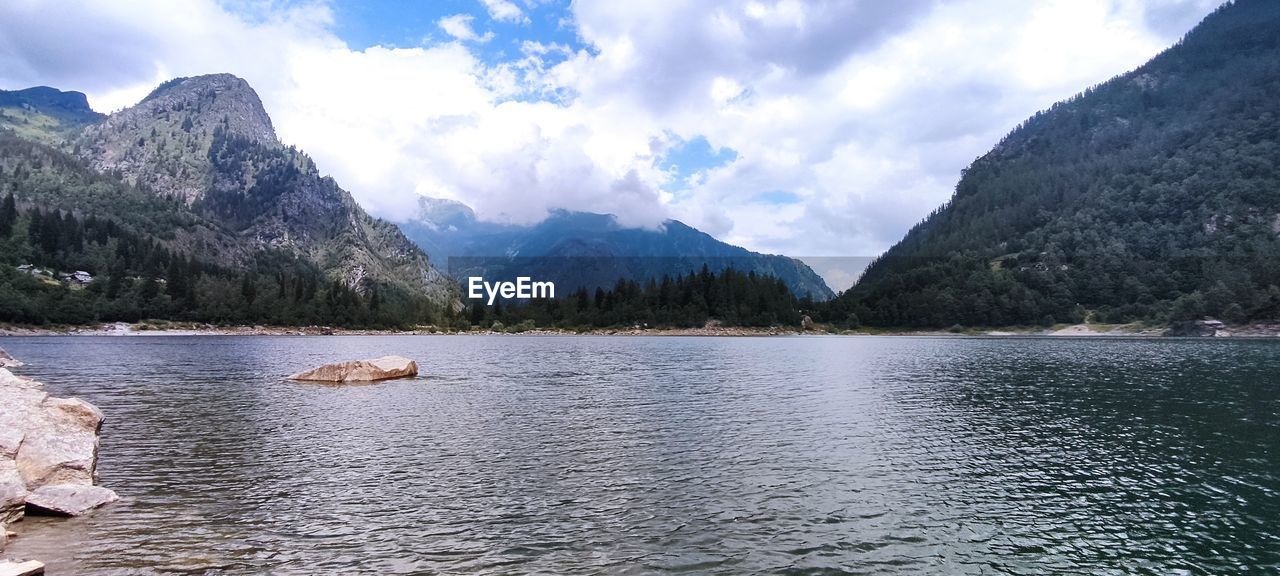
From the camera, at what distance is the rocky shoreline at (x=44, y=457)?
2111cm

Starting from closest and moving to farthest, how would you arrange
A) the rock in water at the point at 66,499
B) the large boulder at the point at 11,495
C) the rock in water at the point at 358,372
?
the large boulder at the point at 11,495
the rock in water at the point at 66,499
the rock in water at the point at 358,372

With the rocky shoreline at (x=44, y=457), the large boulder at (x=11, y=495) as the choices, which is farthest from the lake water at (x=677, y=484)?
the rocky shoreline at (x=44, y=457)

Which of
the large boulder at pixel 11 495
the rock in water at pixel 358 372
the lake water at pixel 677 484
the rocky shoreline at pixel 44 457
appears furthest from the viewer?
the rock in water at pixel 358 372

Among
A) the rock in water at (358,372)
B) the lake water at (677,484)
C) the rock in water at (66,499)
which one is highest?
the rock in water at (358,372)

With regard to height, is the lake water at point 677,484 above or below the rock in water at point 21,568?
below

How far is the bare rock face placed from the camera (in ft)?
69.7

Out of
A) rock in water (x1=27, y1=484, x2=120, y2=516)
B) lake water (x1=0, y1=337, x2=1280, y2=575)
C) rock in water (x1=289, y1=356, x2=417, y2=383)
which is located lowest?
lake water (x1=0, y1=337, x2=1280, y2=575)

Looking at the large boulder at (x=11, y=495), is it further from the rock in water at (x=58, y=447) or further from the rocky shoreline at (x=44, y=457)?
the rock in water at (x=58, y=447)

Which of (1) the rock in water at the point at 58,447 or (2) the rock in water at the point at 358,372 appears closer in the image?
(1) the rock in water at the point at 58,447

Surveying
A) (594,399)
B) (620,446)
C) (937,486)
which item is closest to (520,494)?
(620,446)

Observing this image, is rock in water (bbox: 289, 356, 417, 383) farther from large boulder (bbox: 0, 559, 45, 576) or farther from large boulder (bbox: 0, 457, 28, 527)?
large boulder (bbox: 0, 559, 45, 576)

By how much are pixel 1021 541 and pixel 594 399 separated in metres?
37.7

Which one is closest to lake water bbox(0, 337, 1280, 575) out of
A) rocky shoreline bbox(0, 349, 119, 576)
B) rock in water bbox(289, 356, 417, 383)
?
rocky shoreline bbox(0, 349, 119, 576)

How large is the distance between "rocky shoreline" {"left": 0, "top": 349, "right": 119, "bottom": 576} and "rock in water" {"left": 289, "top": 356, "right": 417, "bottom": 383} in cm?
3775
